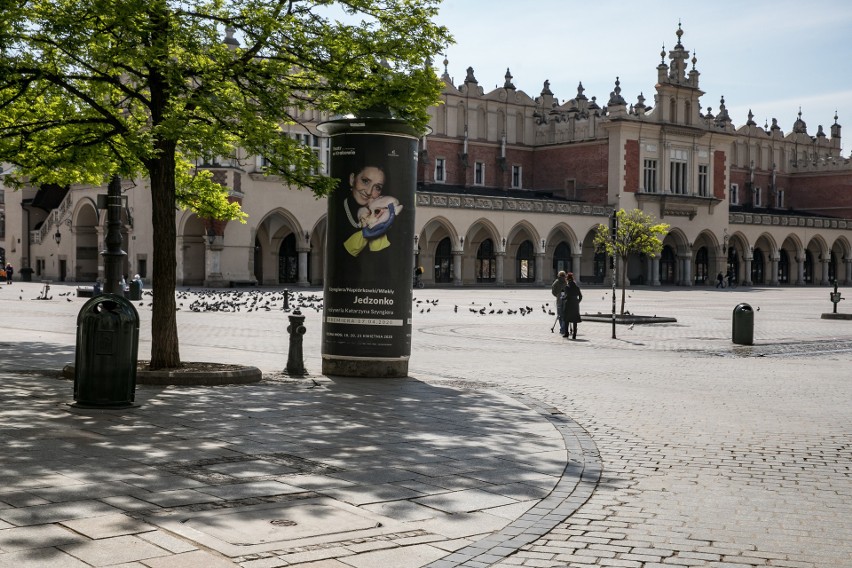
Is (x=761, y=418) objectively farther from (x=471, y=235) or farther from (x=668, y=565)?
(x=471, y=235)

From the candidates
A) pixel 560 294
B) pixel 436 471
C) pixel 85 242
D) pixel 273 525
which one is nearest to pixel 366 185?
pixel 436 471

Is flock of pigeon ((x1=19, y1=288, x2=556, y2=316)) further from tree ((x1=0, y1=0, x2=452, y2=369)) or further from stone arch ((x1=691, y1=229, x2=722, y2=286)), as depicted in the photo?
stone arch ((x1=691, y1=229, x2=722, y2=286))

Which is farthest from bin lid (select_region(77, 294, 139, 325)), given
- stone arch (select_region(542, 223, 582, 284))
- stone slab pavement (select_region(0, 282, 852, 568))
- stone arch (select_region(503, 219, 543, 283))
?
stone arch (select_region(542, 223, 582, 284))

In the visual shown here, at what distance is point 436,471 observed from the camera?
7.41 metres

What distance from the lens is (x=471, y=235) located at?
217 ft

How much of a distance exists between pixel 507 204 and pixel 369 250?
5105 cm

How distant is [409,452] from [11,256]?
226 feet

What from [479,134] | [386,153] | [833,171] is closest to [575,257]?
[479,134]

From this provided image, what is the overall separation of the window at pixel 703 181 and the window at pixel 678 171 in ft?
4.92

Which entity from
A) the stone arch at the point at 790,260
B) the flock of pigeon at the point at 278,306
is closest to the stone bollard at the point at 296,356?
the flock of pigeon at the point at 278,306

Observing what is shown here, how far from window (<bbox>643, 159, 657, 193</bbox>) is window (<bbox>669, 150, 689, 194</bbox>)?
1516 millimetres

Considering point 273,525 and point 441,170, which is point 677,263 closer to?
point 441,170

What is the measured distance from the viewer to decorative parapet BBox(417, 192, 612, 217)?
60562 millimetres

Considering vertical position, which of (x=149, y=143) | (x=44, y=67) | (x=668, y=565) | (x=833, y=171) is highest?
(x=833, y=171)
